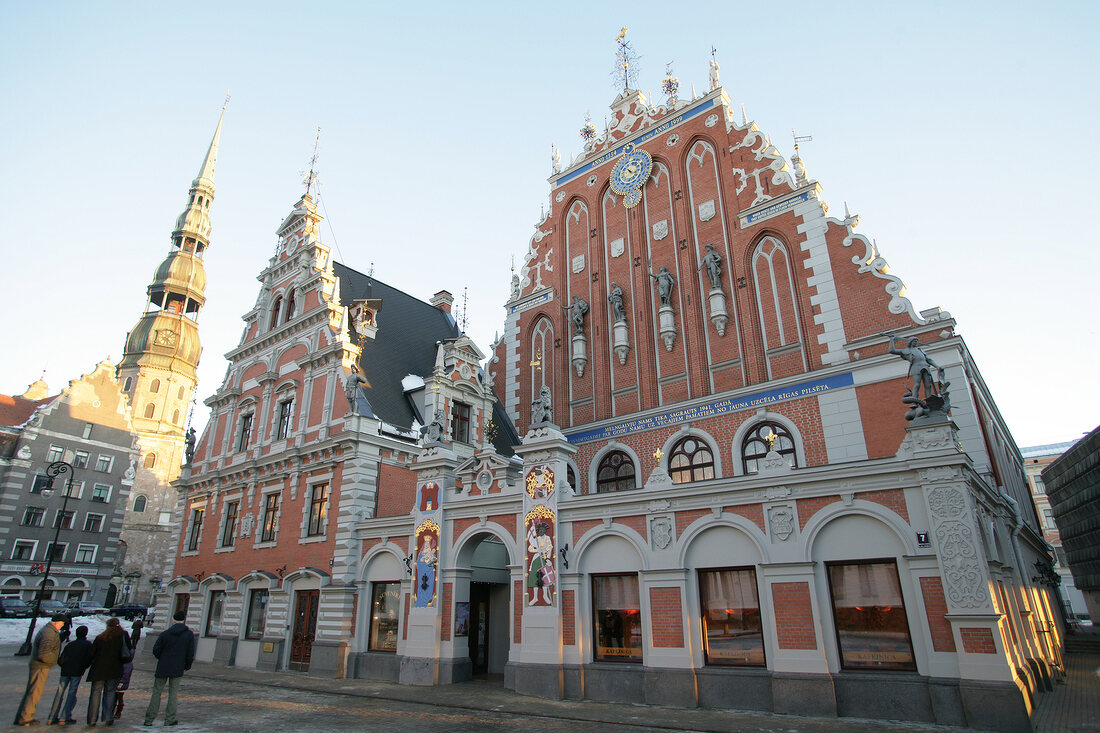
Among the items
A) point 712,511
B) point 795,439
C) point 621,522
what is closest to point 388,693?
point 621,522

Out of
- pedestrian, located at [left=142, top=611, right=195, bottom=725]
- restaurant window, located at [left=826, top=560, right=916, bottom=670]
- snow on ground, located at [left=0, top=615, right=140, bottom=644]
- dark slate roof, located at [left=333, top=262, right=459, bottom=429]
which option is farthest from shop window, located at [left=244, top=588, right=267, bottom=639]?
restaurant window, located at [left=826, top=560, right=916, bottom=670]

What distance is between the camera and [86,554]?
4688 cm

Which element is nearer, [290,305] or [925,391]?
[925,391]

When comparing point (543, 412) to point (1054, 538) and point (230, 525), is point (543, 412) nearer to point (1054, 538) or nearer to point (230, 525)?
point (230, 525)

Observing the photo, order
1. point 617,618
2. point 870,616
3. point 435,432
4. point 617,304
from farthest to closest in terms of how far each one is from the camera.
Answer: point 617,304 < point 435,432 < point 617,618 < point 870,616

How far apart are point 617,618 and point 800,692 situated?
170 inches

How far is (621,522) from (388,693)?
7218 millimetres

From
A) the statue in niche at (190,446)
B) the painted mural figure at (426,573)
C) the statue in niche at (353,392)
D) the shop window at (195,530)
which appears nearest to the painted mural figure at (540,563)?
the painted mural figure at (426,573)

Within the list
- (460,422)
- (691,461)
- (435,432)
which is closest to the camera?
(691,461)

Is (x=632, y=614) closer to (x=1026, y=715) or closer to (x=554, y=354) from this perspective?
(x=1026, y=715)

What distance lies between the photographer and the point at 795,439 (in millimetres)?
17703

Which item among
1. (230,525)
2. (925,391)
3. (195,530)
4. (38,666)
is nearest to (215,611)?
(230,525)

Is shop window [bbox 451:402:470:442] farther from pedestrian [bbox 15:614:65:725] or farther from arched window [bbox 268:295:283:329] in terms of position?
pedestrian [bbox 15:614:65:725]

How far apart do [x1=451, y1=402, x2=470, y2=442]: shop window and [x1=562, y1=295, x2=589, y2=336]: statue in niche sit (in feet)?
16.9
